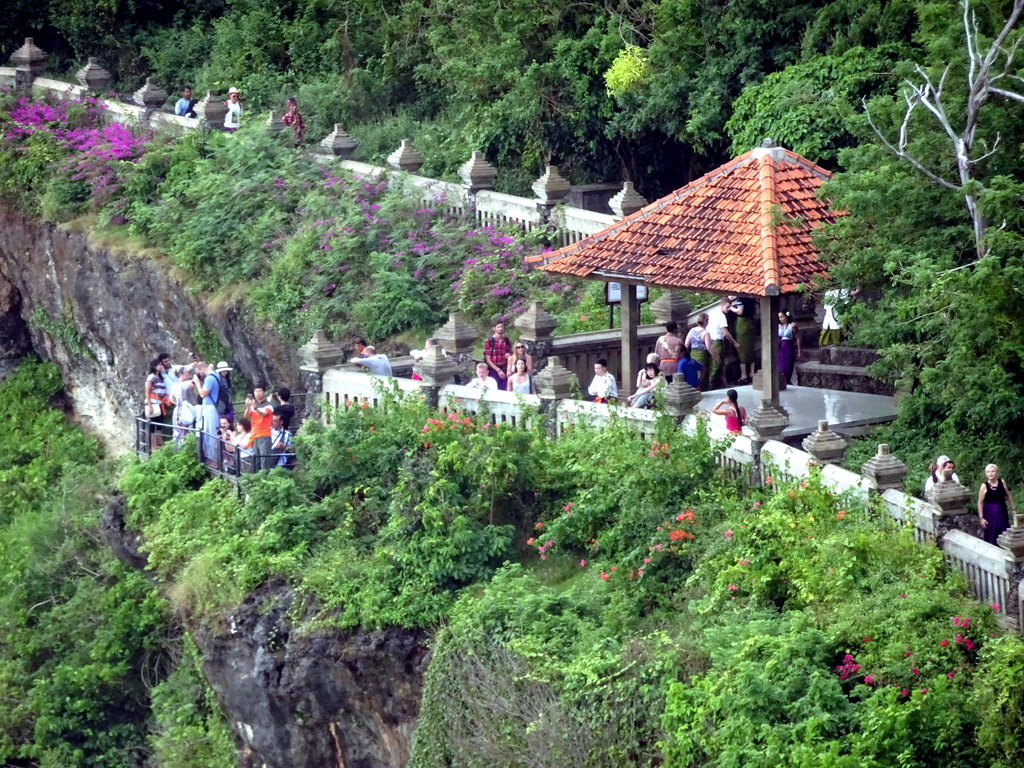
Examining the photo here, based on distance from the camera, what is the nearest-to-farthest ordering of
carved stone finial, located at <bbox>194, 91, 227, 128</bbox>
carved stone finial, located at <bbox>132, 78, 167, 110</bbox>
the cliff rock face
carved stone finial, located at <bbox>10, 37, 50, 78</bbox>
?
the cliff rock face → carved stone finial, located at <bbox>194, 91, 227, 128</bbox> → carved stone finial, located at <bbox>132, 78, 167, 110</bbox> → carved stone finial, located at <bbox>10, 37, 50, 78</bbox>

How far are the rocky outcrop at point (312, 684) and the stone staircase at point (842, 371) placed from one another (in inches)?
247

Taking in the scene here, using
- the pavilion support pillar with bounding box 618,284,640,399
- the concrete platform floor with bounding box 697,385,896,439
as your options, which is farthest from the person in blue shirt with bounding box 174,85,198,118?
the concrete platform floor with bounding box 697,385,896,439

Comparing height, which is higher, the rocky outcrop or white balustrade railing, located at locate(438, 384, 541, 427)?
white balustrade railing, located at locate(438, 384, 541, 427)

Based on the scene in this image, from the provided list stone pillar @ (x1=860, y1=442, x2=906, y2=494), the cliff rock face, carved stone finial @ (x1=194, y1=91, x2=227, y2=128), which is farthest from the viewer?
carved stone finial @ (x1=194, y1=91, x2=227, y2=128)

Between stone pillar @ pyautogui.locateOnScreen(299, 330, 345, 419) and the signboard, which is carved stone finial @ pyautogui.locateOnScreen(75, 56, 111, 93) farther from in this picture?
the signboard

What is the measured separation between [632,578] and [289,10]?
22.5m

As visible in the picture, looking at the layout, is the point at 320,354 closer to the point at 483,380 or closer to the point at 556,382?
the point at 483,380

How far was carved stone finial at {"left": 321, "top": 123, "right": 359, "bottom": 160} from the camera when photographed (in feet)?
101

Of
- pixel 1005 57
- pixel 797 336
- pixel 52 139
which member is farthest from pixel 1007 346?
pixel 52 139

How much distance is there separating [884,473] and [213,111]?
19.1 meters

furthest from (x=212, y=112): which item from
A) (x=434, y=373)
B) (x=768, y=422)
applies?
(x=768, y=422)

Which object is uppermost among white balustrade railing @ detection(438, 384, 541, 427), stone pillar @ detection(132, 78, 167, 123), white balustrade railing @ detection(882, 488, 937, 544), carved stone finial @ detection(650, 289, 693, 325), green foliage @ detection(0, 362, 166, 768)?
stone pillar @ detection(132, 78, 167, 123)

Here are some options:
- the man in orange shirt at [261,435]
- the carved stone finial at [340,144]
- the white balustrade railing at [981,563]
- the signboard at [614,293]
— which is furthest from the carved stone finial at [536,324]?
the carved stone finial at [340,144]

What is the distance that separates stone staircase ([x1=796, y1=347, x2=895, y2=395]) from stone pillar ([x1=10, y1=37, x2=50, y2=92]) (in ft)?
65.8
